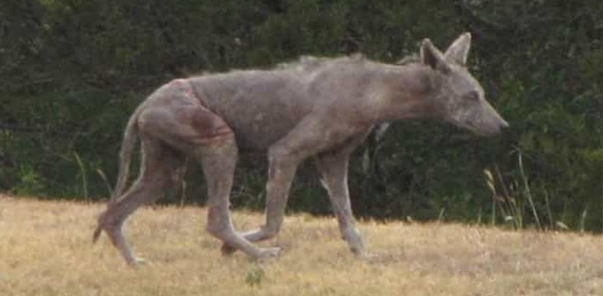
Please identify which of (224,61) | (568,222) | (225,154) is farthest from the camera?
(224,61)

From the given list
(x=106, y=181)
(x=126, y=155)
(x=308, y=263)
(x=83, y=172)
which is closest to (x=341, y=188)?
(x=308, y=263)

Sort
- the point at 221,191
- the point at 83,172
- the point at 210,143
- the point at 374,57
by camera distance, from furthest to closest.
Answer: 1. the point at 83,172
2. the point at 374,57
3. the point at 221,191
4. the point at 210,143

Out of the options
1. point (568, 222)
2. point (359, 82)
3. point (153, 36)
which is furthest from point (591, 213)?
point (359, 82)

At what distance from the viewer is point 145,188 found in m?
11.2

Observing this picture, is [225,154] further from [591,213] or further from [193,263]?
[591,213]

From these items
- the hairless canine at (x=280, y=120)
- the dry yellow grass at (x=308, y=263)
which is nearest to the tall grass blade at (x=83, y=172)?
the dry yellow grass at (x=308, y=263)

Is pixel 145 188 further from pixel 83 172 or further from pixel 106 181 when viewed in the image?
pixel 83 172

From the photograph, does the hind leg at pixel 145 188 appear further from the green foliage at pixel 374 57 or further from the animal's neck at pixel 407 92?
the green foliage at pixel 374 57

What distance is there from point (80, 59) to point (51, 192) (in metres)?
1.41

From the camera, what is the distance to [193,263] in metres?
11.1

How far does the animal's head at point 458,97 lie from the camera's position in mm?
11102

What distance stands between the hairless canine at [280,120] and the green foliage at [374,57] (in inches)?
234

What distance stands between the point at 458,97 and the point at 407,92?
309 millimetres

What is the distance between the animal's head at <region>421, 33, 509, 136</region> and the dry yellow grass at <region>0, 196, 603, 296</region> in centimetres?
80
